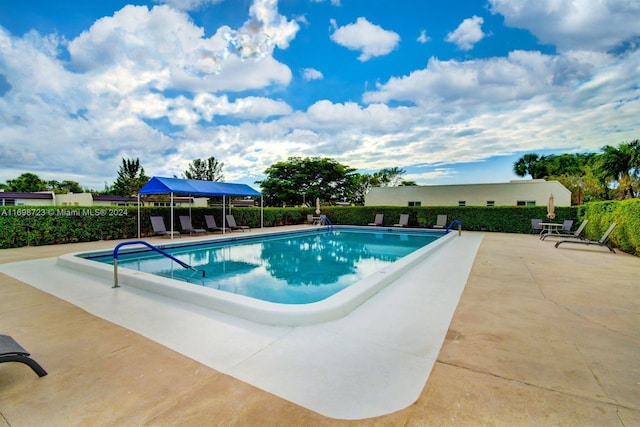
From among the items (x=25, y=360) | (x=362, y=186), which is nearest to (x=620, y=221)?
(x=25, y=360)

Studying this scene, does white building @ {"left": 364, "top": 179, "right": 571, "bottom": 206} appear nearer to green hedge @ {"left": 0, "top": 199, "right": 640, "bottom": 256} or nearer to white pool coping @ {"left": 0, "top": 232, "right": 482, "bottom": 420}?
green hedge @ {"left": 0, "top": 199, "right": 640, "bottom": 256}

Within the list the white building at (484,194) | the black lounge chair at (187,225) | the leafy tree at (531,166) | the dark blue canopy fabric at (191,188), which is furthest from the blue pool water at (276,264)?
the leafy tree at (531,166)

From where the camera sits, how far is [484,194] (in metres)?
22.1

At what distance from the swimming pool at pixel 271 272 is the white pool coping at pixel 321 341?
6.0 inches

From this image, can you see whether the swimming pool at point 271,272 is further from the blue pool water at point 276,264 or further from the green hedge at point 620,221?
the green hedge at point 620,221

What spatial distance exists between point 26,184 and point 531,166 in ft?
257

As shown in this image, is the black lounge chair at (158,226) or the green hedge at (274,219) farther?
the black lounge chair at (158,226)

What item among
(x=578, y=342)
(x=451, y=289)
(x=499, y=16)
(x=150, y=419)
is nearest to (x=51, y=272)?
(x=150, y=419)

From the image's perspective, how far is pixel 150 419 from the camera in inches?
73.9

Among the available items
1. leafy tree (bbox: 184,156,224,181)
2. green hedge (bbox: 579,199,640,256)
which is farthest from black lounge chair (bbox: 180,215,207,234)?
leafy tree (bbox: 184,156,224,181)

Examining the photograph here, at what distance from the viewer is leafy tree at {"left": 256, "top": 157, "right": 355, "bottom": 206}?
112ft

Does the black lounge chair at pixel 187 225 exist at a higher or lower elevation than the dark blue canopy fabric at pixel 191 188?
lower

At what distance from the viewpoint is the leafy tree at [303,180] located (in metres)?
34.1

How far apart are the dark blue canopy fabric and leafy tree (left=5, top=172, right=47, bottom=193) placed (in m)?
54.4
